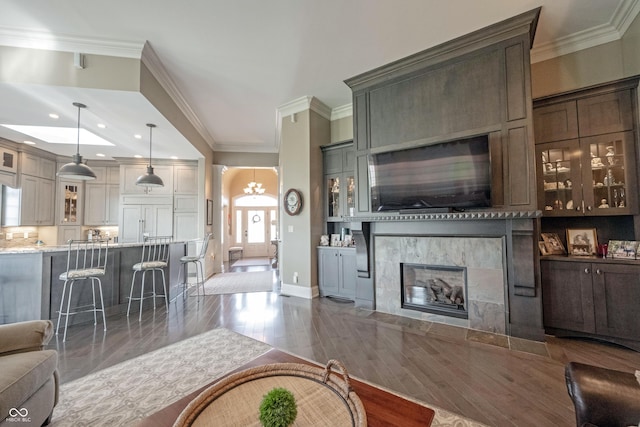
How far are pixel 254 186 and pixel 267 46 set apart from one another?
6.85 meters

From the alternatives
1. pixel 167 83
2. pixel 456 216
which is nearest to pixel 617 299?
pixel 456 216

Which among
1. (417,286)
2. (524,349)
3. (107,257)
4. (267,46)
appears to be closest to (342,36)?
(267,46)

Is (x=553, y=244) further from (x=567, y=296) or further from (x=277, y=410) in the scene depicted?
(x=277, y=410)

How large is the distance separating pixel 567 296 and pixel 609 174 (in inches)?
57.3

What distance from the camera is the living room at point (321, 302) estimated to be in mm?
2395

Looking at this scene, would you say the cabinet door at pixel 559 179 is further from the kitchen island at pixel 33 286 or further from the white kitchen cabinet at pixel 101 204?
the white kitchen cabinet at pixel 101 204

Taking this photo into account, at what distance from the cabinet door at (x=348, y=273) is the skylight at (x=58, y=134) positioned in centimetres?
547

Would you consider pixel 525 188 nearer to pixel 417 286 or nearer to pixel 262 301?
pixel 417 286

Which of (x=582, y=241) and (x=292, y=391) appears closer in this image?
(x=292, y=391)

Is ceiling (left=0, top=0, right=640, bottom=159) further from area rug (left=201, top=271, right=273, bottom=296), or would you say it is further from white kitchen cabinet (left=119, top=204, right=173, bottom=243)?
area rug (left=201, top=271, right=273, bottom=296)

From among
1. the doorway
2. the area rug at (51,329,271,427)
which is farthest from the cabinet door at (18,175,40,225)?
the doorway

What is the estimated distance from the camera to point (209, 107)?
16.8 feet

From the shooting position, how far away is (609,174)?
2967mm

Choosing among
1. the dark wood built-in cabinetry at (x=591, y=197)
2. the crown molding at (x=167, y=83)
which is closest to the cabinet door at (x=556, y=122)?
the dark wood built-in cabinetry at (x=591, y=197)
